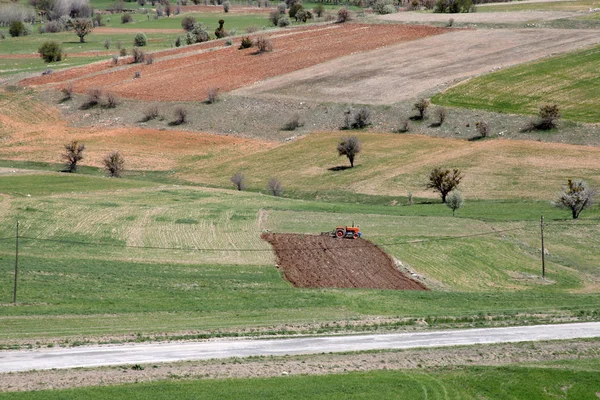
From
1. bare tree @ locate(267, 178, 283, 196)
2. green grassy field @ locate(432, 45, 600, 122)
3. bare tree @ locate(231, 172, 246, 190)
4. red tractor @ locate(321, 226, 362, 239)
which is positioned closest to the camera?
red tractor @ locate(321, 226, 362, 239)

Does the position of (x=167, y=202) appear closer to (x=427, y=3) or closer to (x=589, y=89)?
(x=589, y=89)

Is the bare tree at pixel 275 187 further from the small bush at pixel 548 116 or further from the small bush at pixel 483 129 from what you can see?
the small bush at pixel 548 116

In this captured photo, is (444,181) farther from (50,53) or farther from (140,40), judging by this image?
(140,40)

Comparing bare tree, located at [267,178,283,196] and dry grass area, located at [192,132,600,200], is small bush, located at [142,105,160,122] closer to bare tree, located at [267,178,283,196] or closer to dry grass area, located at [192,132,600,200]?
dry grass area, located at [192,132,600,200]

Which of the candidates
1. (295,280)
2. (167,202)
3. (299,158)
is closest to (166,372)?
(295,280)

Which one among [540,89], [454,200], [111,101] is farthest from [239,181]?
[540,89]

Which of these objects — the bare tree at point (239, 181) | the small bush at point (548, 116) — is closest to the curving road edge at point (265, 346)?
the bare tree at point (239, 181)

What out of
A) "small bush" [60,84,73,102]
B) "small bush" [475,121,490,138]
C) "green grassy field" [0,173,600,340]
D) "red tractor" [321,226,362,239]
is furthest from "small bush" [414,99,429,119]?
"small bush" [60,84,73,102]
